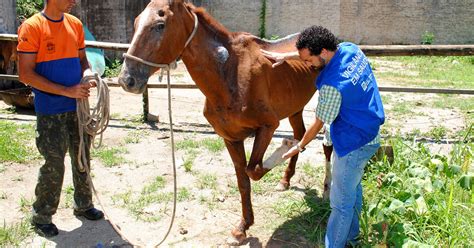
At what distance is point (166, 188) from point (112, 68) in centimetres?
891

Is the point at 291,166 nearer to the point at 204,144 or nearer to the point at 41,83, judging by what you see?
the point at 204,144

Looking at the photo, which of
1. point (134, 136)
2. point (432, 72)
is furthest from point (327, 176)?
point (432, 72)

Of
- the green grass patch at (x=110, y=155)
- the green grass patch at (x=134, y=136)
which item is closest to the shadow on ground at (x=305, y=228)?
the green grass patch at (x=110, y=155)

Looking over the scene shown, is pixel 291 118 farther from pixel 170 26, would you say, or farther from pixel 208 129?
pixel 208 129

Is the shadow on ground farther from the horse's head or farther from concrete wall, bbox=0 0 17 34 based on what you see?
concrete wall, bbox=0 0 17 34

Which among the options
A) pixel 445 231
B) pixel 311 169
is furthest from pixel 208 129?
pixel 445 231

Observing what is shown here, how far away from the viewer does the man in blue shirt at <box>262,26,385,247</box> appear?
117 inches

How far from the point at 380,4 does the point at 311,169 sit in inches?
618

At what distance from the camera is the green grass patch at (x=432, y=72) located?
446 inches

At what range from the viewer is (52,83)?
12.0ft

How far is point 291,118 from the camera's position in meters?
5.02

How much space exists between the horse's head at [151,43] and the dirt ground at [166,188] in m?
1.48

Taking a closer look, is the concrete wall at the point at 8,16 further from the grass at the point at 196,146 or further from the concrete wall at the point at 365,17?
the concrete wall at the point at 365,17

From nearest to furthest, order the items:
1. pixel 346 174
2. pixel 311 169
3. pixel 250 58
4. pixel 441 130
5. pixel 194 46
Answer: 1. pixel 346 174
2. pixel 194 46
3. pixel 250 58
4. pixel 311 169
5. pixel 441 130
